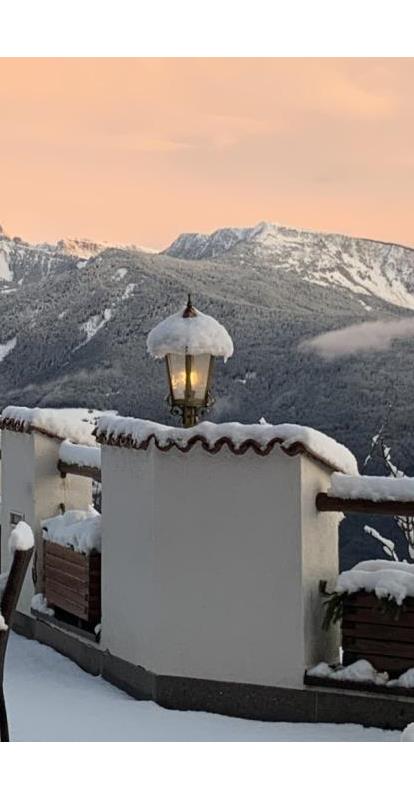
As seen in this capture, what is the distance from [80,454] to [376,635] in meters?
2.68

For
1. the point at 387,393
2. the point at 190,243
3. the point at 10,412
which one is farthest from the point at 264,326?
the point at 10,412

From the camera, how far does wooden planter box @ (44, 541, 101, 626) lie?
19.7ft

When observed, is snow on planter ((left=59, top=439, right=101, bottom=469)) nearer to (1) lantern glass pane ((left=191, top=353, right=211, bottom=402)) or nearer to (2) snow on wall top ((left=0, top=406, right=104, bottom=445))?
(2) snow on wall top ((left=0, top=406, right=104, bottom=445))

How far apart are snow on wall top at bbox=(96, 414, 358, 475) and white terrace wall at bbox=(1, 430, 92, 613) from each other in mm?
2090

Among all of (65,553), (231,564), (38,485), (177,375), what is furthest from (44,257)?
(231,564)

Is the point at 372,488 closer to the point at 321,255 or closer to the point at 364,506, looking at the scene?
the point at 364,506

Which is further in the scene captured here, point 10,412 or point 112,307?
point 112,307

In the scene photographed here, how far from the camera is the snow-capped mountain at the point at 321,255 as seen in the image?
5112cm

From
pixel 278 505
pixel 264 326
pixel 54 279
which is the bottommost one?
pixel 278 505

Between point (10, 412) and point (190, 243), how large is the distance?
194 ft
